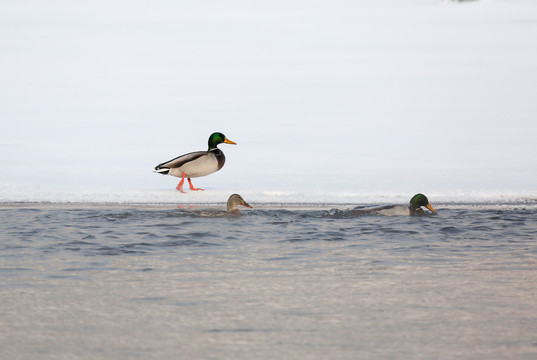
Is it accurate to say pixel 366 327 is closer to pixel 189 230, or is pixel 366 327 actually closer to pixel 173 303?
pixel 173 303

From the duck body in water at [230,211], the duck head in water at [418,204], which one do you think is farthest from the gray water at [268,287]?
the duck head in water at [418,204]

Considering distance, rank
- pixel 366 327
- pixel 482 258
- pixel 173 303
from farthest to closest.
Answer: pixel 482 258
pixel 173 303
pixel 366 327

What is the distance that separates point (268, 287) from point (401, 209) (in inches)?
173

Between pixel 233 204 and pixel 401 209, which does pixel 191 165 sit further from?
pixel 401 209

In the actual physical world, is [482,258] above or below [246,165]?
below

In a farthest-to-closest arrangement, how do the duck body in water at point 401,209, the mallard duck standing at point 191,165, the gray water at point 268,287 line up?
the mallard duck standing at point 191,165 → the duck body in water at point 401,209 → the gray water at point 268,287

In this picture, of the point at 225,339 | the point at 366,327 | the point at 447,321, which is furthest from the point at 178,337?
the point at 447,321

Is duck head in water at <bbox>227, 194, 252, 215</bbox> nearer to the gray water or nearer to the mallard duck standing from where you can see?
the gray water

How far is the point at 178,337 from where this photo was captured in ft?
14.6

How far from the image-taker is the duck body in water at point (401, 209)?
31.7ft

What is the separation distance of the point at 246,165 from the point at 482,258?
27.6ft

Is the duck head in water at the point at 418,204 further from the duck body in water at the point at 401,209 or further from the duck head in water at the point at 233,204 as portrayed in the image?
the duck head in water at the point at 233,204

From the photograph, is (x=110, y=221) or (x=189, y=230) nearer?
(x=189, y=230)

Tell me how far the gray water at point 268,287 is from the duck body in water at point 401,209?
26cm
